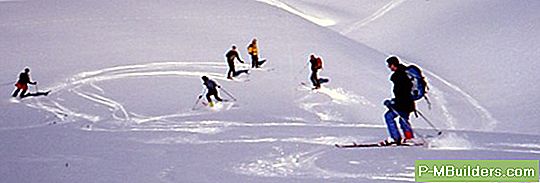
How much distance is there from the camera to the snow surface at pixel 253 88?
278 inches

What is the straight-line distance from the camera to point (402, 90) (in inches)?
275

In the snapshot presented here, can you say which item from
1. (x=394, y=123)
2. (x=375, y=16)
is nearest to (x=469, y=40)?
(x=375, y=16)

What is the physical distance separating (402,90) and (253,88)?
6260mm

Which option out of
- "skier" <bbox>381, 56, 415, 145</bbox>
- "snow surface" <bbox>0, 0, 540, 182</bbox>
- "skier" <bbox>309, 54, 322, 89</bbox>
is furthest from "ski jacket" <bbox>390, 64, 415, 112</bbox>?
"skier" <bbox>309, 54, 322, 89</bbox>

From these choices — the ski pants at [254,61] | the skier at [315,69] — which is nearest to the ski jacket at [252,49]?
the ski pants at [254,61]

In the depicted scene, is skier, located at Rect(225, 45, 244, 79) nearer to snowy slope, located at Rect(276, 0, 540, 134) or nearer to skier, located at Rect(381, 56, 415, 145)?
snowy slope, located at Rect(276, 0, 540, 134)

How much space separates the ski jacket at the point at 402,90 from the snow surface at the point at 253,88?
0.52m

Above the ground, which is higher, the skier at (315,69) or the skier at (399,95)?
the skier at (315,69)

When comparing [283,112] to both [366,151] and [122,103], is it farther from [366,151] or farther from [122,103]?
[366,151]

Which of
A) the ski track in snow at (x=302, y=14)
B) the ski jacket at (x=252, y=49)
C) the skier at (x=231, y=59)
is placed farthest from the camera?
→ the ski track in snow at (x=302, y=14)

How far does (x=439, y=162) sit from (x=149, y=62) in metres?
9.92

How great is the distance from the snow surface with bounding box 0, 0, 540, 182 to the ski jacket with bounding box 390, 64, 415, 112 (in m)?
0.52

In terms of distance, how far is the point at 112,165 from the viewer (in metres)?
6.94

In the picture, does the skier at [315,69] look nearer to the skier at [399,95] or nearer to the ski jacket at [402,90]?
the skier at [399,95]
